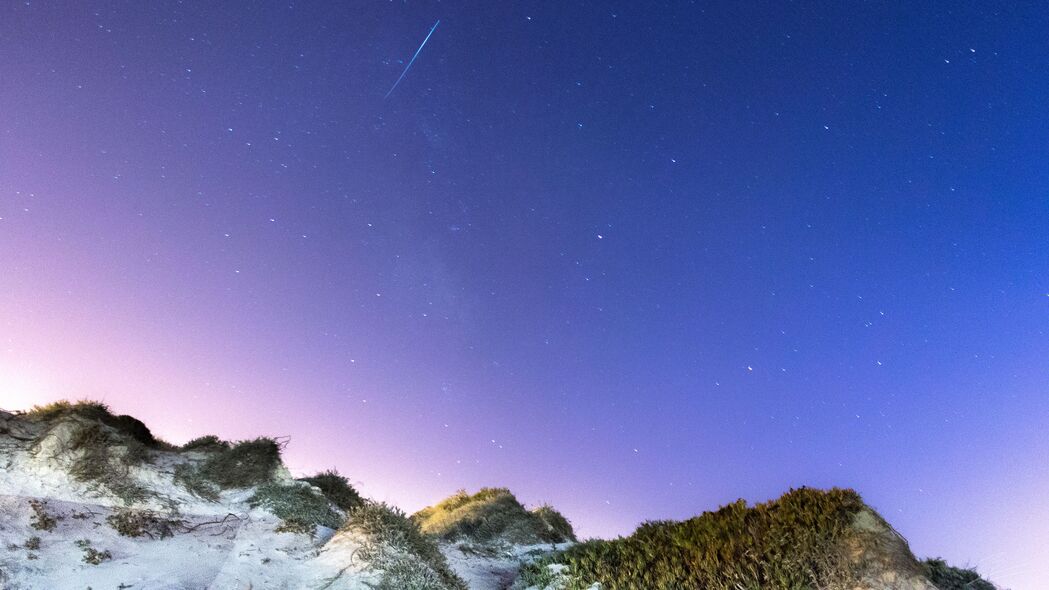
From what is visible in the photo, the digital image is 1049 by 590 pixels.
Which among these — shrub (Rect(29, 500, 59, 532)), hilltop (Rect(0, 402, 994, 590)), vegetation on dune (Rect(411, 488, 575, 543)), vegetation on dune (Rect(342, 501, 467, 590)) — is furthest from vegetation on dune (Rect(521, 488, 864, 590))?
shrub (Rect(29, 500, 59, 532))

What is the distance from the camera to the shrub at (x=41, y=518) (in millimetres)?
11406

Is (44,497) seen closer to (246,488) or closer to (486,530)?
(246,488)

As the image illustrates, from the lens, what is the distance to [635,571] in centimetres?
1382

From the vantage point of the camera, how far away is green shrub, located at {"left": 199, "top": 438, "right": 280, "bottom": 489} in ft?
52.6

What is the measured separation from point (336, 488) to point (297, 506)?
11.0 ft

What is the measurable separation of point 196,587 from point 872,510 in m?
14.5

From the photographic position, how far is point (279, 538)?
13539 mm

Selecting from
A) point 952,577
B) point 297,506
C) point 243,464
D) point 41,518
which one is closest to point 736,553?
point 952,577

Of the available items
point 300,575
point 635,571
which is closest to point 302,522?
point 300,575

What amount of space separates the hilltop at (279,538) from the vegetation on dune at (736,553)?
0.11 ft

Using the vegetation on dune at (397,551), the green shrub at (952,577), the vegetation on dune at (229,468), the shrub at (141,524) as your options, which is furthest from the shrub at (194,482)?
the green shrub at (952,577)

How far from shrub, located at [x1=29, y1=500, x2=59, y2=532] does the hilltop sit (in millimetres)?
34

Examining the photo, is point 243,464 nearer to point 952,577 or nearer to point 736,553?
point 736,553

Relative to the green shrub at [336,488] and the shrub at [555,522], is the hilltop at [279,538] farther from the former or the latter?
the shrub at [555,522]
